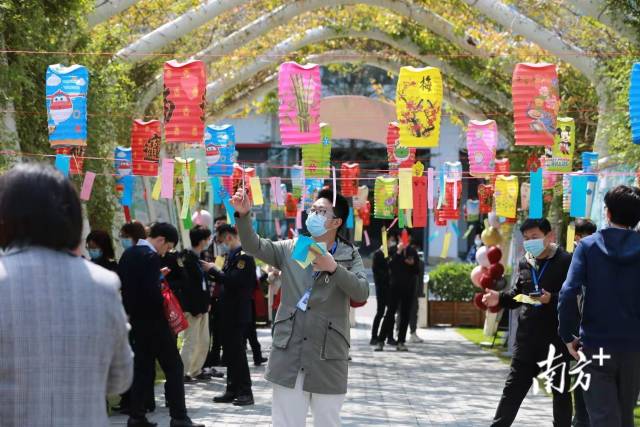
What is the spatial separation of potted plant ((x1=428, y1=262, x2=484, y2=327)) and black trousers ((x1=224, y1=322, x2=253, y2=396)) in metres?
10.9

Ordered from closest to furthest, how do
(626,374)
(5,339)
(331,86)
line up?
(5,339) < (626,374) < (331,86)

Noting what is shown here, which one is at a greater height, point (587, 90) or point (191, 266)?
point (587, 90)

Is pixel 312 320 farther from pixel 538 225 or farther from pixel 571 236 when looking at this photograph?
pixel 571 236

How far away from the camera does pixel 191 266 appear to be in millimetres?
11461

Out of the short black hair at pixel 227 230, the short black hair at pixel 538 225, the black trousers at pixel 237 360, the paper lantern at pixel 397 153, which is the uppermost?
the paper lantern at pixel 397 153

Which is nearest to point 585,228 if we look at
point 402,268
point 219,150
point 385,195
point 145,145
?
Result: point 219,150

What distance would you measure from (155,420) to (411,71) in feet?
15.6

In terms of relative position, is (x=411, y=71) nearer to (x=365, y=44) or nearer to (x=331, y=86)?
(x=365, y=44)

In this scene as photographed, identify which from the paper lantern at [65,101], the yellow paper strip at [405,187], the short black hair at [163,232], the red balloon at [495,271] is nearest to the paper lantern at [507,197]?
the red balloon at [495,271]

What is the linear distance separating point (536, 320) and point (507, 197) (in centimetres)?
715

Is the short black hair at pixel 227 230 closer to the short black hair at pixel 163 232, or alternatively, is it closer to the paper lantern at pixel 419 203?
the short black hair at pixel 163 232

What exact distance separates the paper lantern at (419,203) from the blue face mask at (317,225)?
8926mm

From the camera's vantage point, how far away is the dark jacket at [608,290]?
19.7 ft

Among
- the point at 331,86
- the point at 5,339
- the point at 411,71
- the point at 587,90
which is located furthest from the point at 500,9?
the point at 331,86
